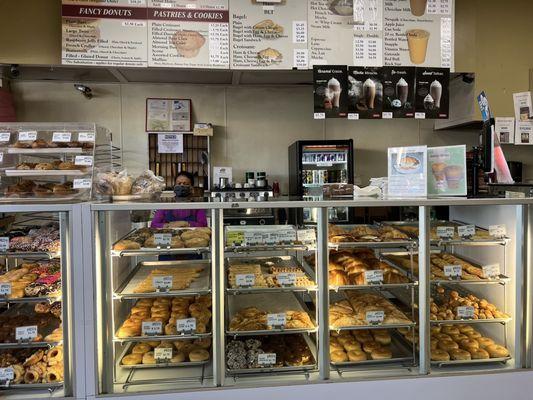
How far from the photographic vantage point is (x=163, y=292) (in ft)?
7.02

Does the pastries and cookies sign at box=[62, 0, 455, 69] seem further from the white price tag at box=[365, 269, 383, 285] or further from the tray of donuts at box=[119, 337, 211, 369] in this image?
the tray of donuts at box=[119, 337, 211, 369]

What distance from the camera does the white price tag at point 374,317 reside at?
2285mm

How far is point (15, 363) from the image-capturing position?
6.85 ft

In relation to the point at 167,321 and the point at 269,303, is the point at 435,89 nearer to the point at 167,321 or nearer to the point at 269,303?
the point at 269,303

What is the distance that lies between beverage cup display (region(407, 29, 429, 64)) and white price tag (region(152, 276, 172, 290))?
2.90m

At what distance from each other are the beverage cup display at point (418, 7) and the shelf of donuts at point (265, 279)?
2.62 m

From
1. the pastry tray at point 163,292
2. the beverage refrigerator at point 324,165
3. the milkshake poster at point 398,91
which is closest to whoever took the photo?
the pastry tray at point 163,292

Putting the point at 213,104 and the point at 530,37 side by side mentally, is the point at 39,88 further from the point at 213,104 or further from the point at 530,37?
the point at 530,37

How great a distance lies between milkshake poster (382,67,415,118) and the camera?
3.64 meters

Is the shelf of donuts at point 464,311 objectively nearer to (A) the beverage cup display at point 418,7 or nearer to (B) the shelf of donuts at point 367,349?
(B) the shelf of donuts at point 367,349

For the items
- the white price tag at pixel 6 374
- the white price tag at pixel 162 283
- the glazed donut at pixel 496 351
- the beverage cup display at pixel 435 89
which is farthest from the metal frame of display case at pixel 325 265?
the beverage cup display at pixel 435 89

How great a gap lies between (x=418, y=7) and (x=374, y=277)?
2653mm

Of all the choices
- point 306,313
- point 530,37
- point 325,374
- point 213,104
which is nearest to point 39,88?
point 213,104

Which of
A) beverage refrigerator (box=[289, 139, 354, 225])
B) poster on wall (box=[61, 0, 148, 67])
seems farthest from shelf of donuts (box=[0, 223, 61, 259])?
beverage refrigerator (box=[289, 139, 354, 225])
